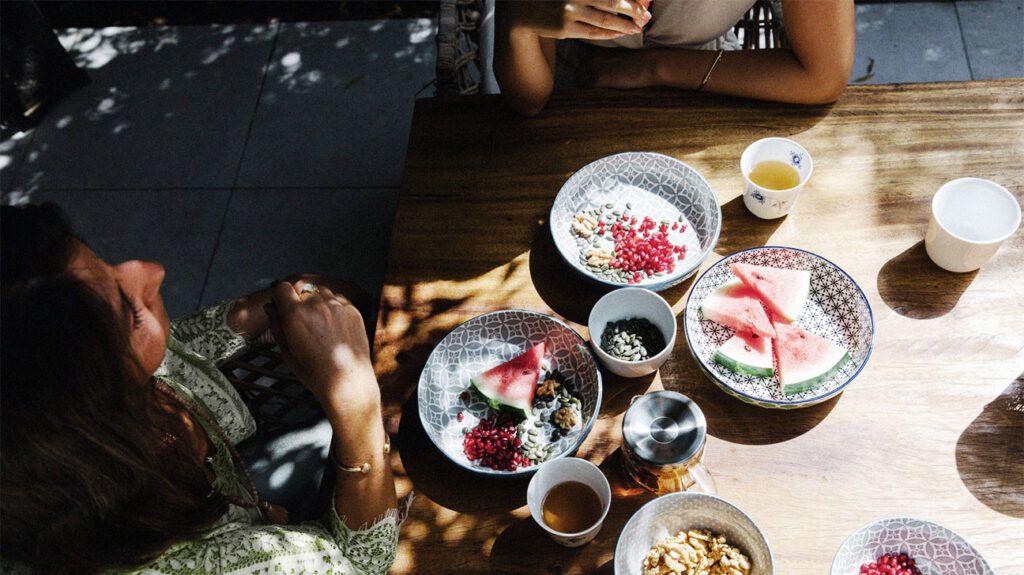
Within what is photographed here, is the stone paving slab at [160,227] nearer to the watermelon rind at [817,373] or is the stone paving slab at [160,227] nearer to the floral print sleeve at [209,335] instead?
the floral print sleeve at [209,335]

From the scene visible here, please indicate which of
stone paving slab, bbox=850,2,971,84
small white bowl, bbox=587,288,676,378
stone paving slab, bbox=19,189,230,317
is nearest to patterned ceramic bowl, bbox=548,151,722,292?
small white bowl, bbox=587,288,676,378

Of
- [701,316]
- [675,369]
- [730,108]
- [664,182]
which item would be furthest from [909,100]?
[675,369]

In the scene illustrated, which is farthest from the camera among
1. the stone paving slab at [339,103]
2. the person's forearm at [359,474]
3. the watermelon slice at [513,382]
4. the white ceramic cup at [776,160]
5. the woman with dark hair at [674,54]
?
the stone paving slab at [339,103]

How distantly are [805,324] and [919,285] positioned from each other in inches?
10.9

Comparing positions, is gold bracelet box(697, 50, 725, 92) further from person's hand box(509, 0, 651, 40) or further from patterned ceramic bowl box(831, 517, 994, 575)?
patterned ceramic bowl box(831, 517, 994, 575)

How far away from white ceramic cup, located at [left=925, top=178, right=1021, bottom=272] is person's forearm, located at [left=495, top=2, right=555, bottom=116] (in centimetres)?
102

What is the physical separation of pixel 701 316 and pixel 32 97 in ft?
12.8

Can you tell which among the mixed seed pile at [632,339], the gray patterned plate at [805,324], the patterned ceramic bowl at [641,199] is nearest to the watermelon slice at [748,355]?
the gray patterned plate at [805,324]

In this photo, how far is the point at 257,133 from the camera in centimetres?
381

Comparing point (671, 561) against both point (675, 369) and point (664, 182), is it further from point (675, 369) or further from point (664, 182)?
point (664, 182)

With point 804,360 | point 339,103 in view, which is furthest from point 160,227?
point 804,360

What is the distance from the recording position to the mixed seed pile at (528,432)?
63.1 inches

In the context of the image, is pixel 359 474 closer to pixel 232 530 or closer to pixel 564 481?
pixel 232 530

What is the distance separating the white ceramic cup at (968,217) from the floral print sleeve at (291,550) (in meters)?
1.32
